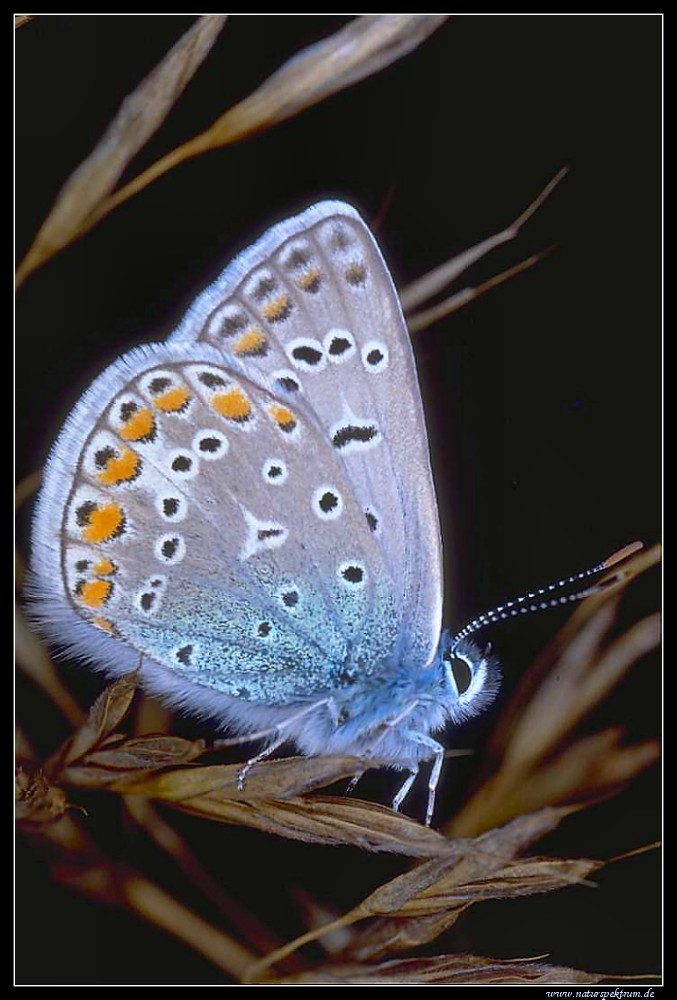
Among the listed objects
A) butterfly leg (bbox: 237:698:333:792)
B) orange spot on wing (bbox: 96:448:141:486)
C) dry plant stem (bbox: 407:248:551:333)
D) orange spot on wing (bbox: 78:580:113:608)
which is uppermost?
dry plant stem (bbox: 407:248:551:333)

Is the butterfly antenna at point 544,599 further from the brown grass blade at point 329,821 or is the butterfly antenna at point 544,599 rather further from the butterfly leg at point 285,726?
the brown grass blade at point 329,821

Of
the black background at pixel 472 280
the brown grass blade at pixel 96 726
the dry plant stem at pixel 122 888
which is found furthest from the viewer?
the black background at pixel 472 280

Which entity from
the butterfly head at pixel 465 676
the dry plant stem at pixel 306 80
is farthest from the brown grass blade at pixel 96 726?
the dry plant stem at pixel 306 80

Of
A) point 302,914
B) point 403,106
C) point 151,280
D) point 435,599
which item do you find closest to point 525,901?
point 302,914

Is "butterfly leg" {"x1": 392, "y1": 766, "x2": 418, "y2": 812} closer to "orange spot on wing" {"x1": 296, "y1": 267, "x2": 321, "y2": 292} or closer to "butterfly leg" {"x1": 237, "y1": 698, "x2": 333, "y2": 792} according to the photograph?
"butterfly leg" {"x1": 237, "y1": 698, "x2": 333, "y2": 792}

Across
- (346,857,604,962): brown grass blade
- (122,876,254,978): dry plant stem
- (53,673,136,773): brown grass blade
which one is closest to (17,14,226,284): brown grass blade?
(53,673,136,773): brown grass blade

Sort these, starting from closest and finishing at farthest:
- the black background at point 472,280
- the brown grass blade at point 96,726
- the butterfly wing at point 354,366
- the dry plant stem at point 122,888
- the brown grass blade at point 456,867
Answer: the brown grass blade at point 456,867
the brown grass blade at point 96,726
the dry plant stem at point 122,888
the butterfly wing at point 354,366
the black background at point 472,280

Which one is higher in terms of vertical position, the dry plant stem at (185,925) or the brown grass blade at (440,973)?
the dry plant stem at (185,925)

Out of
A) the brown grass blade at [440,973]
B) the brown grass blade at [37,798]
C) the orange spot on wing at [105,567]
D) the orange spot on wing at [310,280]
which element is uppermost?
the orange spot on wing at [310,280]
